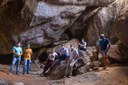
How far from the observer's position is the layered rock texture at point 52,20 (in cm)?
1870

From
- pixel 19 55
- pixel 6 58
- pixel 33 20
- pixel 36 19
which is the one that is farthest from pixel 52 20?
pixel 6 58

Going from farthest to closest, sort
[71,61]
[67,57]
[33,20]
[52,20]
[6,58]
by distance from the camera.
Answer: [6,58] < [52,20] < [33,20] < [67,57] < [71,61]

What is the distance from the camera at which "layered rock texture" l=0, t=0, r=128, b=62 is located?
1870cm

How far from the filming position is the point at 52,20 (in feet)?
66.4

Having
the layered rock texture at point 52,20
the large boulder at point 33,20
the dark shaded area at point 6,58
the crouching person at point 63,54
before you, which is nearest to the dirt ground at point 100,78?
the crouching person at point 63,54

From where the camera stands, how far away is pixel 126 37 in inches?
499

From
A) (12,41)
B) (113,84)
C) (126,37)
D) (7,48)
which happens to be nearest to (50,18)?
(12,41)

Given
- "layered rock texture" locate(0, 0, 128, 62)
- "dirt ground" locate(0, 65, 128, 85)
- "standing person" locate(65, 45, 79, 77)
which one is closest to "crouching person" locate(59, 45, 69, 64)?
"standing person" locate(65, 45, 79, 77)

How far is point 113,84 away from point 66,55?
4.07 meters

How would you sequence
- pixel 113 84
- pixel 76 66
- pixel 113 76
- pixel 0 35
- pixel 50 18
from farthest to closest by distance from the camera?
pixel 0 35, pixel 50 18, pixel 76 66, pixel 113 76, pixel 113 84

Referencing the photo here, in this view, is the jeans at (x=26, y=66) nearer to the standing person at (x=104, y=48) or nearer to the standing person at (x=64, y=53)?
the standing person at (x=64, y=53)

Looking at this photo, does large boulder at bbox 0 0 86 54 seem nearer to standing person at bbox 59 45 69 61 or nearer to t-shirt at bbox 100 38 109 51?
standing person at bbox 59 45 69 61

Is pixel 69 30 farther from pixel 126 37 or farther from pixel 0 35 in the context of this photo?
pixel 126 37

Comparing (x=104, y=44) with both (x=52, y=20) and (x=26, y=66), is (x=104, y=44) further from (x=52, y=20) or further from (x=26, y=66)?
(x=52, y=20)
